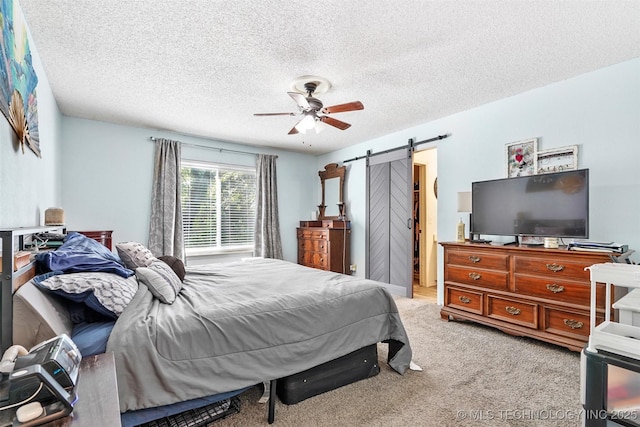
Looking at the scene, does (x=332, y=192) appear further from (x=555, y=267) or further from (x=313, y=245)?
(x=555, y=267)

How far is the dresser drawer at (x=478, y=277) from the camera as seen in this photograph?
308 centimetres

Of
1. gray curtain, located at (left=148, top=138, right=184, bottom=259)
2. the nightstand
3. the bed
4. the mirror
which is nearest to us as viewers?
the nightstand

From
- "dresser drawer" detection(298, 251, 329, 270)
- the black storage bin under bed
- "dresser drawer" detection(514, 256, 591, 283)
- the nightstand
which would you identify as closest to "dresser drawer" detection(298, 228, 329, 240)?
"dresser drawer" detection(298, 251, 329, 270)

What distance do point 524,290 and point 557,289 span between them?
276 mm

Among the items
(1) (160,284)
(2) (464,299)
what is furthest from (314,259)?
(1) (160,284)

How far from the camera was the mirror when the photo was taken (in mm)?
5781

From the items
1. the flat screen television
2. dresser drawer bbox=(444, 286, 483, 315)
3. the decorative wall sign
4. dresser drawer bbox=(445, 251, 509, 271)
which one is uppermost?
the decorative wall sign

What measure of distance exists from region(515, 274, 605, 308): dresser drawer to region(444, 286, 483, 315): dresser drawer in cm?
44

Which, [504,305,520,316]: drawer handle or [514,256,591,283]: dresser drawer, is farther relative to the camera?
[504,305,520,316]: drawer handle

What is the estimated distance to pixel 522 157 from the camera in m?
3.31

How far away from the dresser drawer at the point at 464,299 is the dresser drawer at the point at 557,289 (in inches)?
17.4

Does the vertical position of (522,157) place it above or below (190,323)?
above

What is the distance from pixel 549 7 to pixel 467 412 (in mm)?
2637

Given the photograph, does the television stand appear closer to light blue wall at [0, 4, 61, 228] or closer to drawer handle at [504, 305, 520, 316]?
drawer handle at [504, 305, 520, 316]
